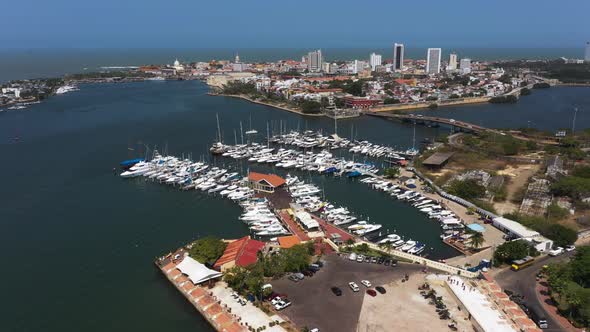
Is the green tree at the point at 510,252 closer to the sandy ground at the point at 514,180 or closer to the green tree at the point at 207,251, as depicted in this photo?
the sandy ground at the point at 514,180

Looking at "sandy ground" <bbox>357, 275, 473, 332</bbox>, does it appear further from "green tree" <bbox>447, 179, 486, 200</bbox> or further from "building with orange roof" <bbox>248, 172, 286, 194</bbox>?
"building with orange roof" <bbox>248, 172, 286, 194</bbox>

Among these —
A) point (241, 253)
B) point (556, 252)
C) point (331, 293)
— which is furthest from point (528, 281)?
point (241, 253)

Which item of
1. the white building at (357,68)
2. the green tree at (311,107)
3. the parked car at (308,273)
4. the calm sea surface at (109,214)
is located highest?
the white building at (357,68)

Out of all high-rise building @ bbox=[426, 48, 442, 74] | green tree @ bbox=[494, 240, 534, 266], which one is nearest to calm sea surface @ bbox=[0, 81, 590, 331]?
green tree @ bbox=[494, 240, 534, 266]

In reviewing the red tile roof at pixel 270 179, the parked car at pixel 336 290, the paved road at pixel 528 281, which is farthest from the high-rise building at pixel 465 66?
the parked car at pixel 336 290

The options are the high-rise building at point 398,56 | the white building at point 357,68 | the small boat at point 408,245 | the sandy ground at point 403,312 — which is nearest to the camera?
the sandy ground at point 403,312

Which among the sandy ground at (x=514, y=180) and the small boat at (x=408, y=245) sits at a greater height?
the sandy ground at (x=514, y=180)

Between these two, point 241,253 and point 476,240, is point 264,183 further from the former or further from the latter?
point 476,240

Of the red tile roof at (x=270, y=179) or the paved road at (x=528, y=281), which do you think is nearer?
the paved road at (x=528, y=281)
